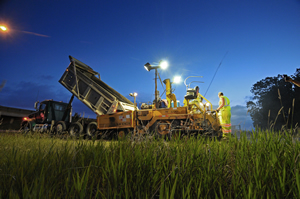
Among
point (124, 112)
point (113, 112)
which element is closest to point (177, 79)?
point (124, 112)

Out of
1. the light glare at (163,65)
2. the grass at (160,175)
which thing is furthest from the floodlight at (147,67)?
the grass at (160,175)

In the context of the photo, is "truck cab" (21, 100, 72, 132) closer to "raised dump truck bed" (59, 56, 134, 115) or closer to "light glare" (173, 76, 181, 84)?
"raised dump truck bed" (59, 56, 134, 115)

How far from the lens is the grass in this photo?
131 centimetres

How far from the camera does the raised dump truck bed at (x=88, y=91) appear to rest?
33.1 feet

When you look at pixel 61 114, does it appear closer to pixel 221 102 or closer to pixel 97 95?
pixel 97 95

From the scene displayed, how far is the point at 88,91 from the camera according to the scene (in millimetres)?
10625

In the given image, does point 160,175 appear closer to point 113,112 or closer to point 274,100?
point 113,112

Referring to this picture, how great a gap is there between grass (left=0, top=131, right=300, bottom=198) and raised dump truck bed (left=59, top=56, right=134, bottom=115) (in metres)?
7.70

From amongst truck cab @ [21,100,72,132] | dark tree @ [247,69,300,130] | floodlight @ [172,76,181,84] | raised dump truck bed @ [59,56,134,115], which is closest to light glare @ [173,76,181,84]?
floodlight @ [172,76,181,84]

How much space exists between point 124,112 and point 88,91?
3002 millimetres

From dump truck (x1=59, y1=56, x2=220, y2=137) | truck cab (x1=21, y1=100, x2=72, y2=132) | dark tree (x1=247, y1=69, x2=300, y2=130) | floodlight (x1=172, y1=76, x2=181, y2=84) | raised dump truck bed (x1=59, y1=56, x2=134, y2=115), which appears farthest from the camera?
dark tree (x1=247, y1=69, x2=300, y2=130)

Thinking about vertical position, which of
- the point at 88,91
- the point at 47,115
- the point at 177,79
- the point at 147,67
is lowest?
the point at 47,115

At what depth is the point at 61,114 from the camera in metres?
13.4

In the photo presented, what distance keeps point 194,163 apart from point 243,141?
105cm
